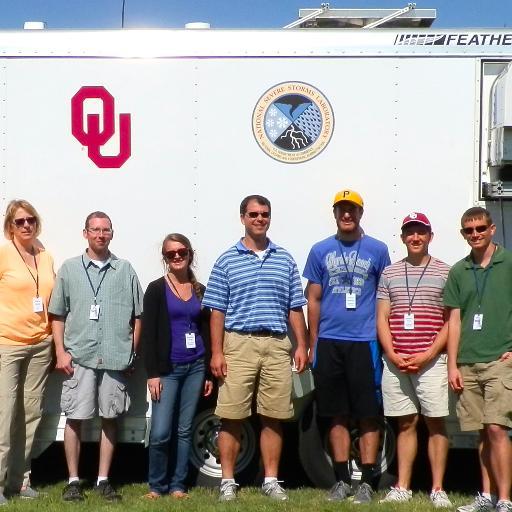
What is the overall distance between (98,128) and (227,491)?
262 cm

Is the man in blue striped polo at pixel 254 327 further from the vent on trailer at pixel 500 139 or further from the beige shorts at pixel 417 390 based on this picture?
the vent on trailer at pixel 500 139

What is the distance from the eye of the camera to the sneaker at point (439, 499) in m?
5.75

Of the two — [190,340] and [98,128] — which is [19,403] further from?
[98,128]

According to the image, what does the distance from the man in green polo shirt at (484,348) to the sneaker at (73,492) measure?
2484 millimetres

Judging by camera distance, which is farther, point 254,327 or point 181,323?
point 181,323

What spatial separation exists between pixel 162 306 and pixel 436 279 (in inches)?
71.7

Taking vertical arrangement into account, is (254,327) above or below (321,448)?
above

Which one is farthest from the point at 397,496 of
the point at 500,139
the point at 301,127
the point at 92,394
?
the point at 301,127

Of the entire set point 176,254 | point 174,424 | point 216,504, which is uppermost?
point 176,254

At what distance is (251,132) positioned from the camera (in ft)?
20.2

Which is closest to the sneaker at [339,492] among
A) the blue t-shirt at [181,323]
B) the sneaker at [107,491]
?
the blue t-shirt at [181,323]

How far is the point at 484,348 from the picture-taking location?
5.55 m

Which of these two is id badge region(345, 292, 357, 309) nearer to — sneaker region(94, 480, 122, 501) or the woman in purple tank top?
the woman in purple tank top

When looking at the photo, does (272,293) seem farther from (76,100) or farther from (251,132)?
(76,100)
